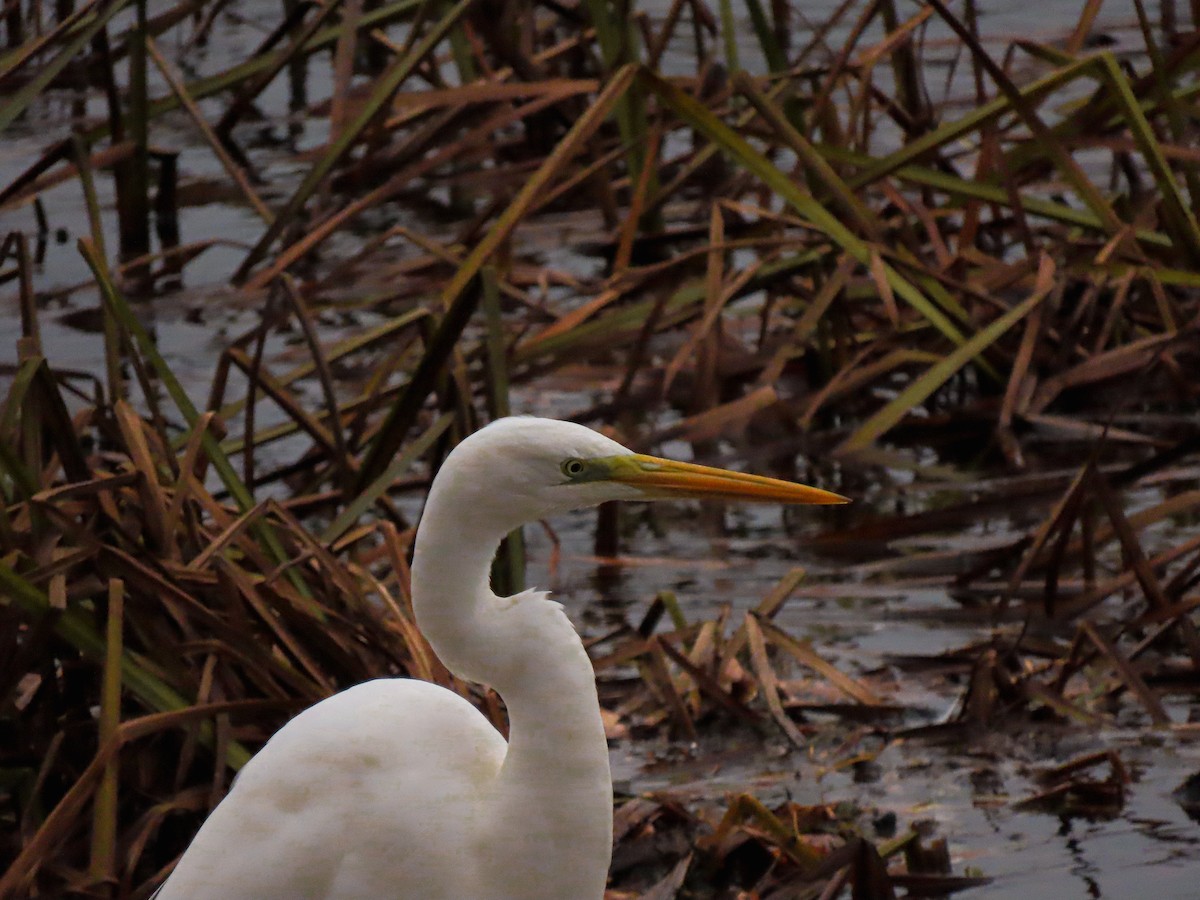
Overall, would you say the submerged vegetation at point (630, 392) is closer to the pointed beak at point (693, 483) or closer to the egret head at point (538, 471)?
the pointed beak at point (693, 483)

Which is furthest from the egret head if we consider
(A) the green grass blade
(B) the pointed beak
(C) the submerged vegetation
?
(A) the green grass blade

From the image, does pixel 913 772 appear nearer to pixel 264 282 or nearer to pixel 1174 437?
pixel 1174 437

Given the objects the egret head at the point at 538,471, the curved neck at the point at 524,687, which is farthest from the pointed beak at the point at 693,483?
the curved neck at the point at 524,687

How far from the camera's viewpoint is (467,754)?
2643 millimetres

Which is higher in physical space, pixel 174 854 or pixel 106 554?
pixel 106 554

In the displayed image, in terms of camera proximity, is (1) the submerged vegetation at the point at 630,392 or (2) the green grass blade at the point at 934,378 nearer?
(1) the submerged vegetation at the point at 630,392

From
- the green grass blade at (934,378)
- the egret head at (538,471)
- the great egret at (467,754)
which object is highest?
the egret head at (538,471)

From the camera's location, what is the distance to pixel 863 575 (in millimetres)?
4723

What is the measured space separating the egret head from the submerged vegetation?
3.00 feet

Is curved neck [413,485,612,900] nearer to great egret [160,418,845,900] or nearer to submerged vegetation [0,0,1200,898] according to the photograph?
great egret [160,418,845,900]

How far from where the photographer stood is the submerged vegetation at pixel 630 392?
11.4ft

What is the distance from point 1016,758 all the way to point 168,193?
4443 mm

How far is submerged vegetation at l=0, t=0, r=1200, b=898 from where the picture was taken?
3.46 metres

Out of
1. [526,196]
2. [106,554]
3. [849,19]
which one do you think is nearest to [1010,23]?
[849,19]
